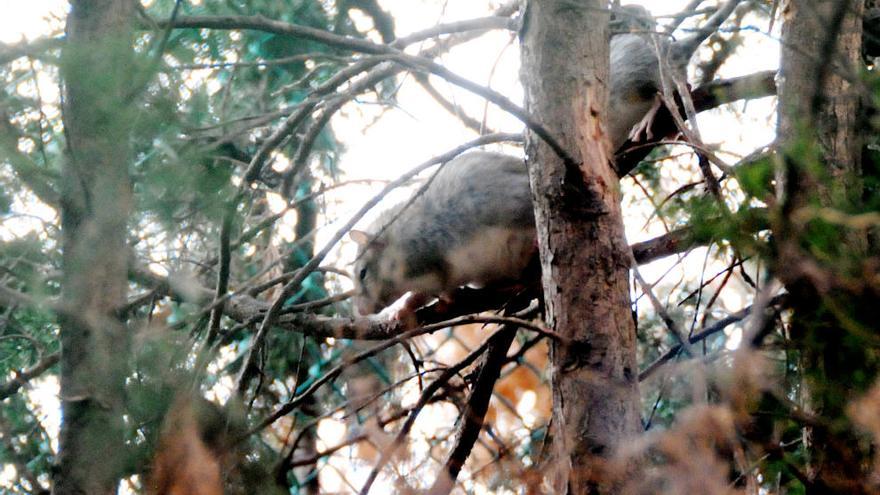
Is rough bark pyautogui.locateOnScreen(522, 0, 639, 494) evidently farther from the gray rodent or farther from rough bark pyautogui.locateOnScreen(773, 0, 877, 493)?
the gray rodent

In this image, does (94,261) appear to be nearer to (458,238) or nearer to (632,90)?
(458,238)

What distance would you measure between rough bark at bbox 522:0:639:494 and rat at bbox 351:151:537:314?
132cm

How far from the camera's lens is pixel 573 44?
6.86 ft

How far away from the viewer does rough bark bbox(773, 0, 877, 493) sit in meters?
1.24

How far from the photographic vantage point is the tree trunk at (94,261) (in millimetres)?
1766

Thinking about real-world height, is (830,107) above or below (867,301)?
above

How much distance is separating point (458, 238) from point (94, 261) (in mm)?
2090

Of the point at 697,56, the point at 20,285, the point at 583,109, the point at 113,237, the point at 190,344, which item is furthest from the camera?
the point at 697,56

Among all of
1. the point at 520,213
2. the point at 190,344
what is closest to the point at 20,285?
the point at 190,344

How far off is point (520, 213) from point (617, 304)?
5.28 feet

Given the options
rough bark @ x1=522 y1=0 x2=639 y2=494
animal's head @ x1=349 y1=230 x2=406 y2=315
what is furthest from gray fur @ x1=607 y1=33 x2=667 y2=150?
rough bark @ x1=522 y1=0 x2=639 y2=494

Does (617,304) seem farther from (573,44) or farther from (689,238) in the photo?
(573,44)

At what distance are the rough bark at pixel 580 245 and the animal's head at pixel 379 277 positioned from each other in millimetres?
1953

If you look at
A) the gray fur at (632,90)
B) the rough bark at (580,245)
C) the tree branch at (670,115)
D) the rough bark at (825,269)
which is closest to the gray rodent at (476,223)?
the gray fur at (632,90)
